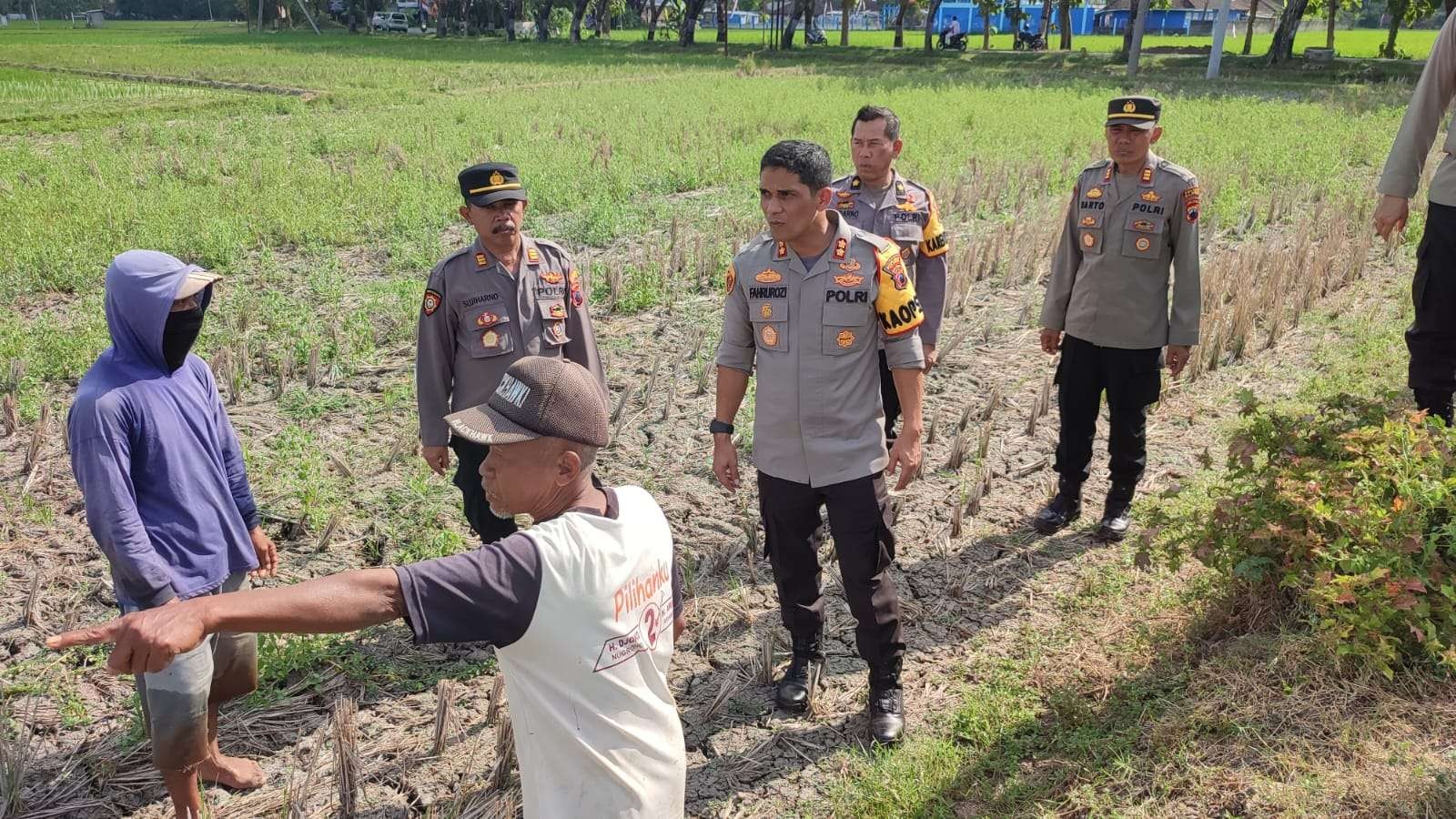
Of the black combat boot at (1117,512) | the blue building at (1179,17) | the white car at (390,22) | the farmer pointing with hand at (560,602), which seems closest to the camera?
the farmer pointing with hand at (560,602)

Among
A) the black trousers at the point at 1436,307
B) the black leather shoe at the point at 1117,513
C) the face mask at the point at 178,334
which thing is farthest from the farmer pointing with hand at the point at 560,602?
the black trousers at the point at 1436,307

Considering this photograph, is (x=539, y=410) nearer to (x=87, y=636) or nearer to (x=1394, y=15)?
(x=87, y=636)

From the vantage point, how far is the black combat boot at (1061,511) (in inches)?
203

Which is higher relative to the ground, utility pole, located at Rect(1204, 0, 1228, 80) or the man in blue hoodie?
utility pole, located at Rect(1204, 0, 1228, 80)

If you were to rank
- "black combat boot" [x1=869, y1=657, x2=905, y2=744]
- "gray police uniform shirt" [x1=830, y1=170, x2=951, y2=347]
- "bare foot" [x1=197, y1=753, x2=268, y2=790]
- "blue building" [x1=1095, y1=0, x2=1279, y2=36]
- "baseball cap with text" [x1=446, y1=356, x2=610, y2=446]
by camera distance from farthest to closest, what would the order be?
"blue building" [x1=1095, y1=0, x2=1279, y2=36], "gray police uniform shirt" [x1=830, y1=170, x2=951, y2=347], "black combat boot" [x1=869, y1=657, x2=905, y2=744], "bare foot" [x1=197, y1=753, x2=268, y2=790], "baseball cap with text" [x1=446, y1=356, x2=610, y2=446]

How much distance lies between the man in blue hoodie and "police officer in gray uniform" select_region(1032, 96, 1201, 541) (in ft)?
12.3

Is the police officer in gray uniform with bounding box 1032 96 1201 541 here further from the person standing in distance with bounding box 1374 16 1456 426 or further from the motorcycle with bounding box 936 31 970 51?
the motorcycle with bounding box 936 31 970 51

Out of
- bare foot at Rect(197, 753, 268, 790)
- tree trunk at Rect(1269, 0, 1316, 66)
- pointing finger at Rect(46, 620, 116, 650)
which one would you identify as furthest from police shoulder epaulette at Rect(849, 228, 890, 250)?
tree trunk at Rect(1269, 0, 1316, 66)

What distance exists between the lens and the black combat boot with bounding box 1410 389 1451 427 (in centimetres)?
428

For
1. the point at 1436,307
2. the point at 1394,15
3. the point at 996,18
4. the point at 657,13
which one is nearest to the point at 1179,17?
the point at 996,18

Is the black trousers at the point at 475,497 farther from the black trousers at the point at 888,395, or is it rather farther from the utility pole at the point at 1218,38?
the utility pole at the point at 1218,38

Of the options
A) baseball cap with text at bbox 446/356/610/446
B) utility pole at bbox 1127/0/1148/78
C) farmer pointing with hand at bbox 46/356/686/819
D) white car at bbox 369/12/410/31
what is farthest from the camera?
white car at bbox 369/12/410/31

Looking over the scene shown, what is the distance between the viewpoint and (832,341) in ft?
11.5

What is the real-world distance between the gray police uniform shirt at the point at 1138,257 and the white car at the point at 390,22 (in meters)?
72.1
